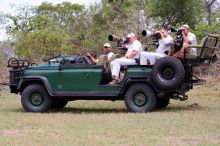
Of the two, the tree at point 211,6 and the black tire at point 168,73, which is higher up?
the tree at point 211,6

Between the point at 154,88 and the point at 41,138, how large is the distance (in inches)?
185

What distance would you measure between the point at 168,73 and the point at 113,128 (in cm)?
338

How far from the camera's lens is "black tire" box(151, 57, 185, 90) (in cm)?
1316

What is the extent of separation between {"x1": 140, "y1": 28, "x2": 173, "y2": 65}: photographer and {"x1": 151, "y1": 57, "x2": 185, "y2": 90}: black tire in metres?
0.28

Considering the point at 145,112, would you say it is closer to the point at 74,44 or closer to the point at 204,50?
the point at 204,50

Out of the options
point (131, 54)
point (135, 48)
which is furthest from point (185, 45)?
point (131, 54)

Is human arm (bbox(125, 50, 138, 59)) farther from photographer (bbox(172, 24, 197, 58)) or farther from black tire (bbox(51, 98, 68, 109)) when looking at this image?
black tire (bbox(51, 98, 68, 109))

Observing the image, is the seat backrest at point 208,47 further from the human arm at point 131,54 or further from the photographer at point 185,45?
the human arm at point 131,54

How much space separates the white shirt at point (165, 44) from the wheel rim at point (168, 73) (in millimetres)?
752

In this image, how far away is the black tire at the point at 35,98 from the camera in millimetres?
14056

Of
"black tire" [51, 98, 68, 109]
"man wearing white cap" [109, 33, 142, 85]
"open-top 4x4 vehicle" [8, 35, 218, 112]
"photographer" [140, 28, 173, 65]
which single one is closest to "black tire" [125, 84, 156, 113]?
"open-top 4x4 vehicle" [8, 35, 218, 112]

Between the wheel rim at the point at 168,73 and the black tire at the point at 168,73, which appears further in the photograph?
the wheel rim at the point at 168,73

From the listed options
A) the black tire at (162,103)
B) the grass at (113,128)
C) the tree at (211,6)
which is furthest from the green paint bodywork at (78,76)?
the tree at (211,6)

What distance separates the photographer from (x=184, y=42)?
1356cm
